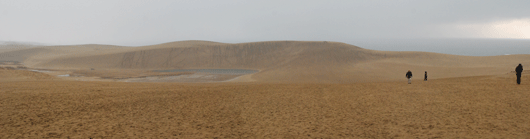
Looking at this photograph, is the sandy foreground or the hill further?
the hill

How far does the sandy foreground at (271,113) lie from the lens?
8641 millimetres

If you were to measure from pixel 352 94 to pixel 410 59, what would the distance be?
132ft

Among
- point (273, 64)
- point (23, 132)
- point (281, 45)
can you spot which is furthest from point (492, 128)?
point (281, 45)

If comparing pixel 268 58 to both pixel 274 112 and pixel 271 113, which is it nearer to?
pixel 274 112

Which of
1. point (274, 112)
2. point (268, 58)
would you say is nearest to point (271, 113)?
point (274, 112)

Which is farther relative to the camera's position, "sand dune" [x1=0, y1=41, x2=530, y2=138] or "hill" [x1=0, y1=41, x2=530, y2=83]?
"hill" [x1=0, y1=41, x2=530, y2=83]

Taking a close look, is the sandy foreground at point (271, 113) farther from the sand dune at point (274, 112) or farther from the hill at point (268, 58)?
the hill at point (268, 58)

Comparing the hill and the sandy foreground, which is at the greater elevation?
the hill


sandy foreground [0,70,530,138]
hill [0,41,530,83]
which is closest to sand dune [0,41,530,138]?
sandy foreground [0,70,530,138]

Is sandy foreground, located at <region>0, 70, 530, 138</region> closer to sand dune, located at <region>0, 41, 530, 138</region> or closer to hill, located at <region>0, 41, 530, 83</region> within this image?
sand dune, located at <region>0, 41, 530, 138</region>

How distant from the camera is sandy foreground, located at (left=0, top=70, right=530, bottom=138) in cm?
864

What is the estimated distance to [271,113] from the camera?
37.8ft

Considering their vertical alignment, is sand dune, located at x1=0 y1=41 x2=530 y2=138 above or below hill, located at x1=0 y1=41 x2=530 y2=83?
below

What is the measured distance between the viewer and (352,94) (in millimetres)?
15648
